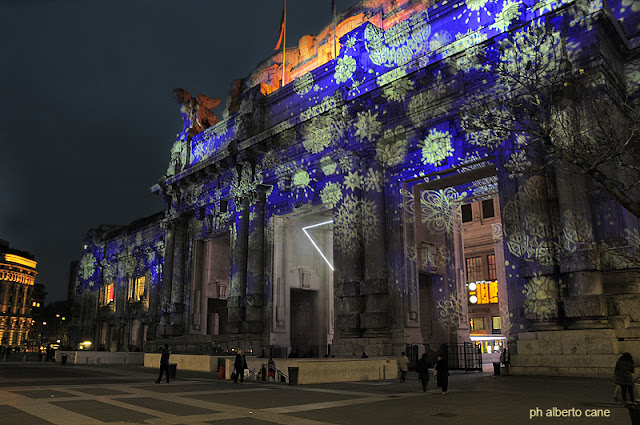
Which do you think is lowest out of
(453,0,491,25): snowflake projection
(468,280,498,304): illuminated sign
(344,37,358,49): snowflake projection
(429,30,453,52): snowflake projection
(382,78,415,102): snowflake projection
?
(468,280,498,304): illuminated sign

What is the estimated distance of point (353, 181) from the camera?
24953mm

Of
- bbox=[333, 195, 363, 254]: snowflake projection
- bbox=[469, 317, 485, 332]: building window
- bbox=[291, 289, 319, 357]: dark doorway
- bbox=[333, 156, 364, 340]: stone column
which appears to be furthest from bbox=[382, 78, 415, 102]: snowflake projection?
bbox=[469, 317, 485, 332]: building window

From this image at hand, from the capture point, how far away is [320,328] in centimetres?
3133

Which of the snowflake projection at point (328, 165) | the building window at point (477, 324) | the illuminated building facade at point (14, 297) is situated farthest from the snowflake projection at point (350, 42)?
the illuminated building facade at point (14, 297)

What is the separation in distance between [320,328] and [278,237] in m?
6.44

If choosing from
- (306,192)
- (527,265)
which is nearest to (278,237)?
(306,192)

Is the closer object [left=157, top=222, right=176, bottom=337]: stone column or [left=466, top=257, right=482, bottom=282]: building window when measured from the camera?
[left=157, top=222, right=176, bottom=337]: stone column

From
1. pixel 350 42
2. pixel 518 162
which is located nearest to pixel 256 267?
pixel 350 42

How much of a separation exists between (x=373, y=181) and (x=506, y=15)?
899cm

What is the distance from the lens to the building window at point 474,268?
4156cm

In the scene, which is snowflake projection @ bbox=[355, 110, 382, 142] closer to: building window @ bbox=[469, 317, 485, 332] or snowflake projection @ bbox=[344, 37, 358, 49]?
snowflake projection @ bbox=[344, 37, 358, 49]

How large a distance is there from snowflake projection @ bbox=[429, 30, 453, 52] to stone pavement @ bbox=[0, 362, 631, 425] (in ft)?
48.0

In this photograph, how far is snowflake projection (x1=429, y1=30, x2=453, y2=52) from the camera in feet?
75.1

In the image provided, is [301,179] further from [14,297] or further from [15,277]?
[14,297]
